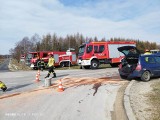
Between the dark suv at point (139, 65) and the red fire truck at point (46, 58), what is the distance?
18.2 meters

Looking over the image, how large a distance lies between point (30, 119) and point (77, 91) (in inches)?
192

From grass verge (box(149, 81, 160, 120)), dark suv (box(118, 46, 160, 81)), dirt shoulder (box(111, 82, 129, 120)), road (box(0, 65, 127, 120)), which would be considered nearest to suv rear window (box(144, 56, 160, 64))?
dark suv (box(118, 46, 160, 81))

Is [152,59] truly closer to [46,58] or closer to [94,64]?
[94,64]

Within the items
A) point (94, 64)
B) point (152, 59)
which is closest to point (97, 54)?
point (94, 64)

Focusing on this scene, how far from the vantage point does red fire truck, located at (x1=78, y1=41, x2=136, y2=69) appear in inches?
1041

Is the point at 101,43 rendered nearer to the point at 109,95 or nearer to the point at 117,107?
the point at 109,95

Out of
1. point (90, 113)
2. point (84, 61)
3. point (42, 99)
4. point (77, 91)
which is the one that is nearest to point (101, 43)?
point (84, 61)

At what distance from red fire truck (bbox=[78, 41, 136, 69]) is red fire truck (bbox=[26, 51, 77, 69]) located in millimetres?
7490

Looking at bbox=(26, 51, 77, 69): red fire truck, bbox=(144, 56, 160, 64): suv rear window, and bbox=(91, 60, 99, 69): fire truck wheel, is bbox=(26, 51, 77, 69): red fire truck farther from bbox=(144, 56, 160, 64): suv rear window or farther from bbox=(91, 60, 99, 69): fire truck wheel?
bbox=(144, 56, 160, 64): suv rear window

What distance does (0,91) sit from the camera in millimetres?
12500

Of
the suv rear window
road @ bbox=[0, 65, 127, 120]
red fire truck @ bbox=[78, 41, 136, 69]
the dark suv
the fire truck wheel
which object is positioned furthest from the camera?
the fire truck wheel

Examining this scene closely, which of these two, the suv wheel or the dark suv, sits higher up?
the dark suv

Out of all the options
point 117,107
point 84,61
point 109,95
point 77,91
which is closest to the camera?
point 117,107

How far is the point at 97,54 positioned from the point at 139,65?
1230cm
